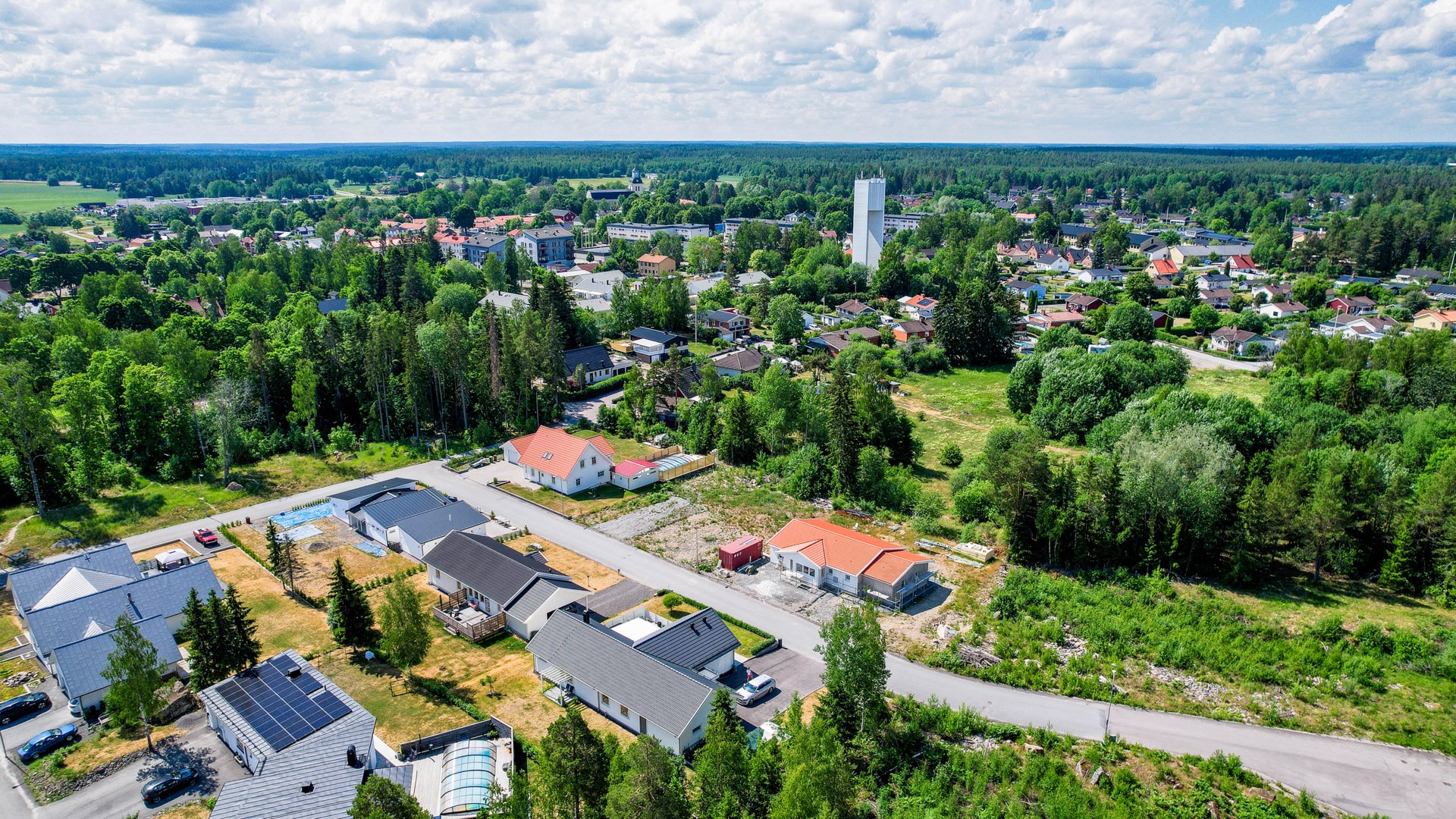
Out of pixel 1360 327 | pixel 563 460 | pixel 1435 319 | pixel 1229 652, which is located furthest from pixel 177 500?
pixel 1435 319

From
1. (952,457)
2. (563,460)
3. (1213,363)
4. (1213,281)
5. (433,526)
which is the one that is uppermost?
(1213,281)

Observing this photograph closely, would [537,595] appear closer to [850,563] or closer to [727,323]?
[850,563]

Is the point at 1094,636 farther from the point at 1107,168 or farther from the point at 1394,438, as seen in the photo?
the point at 1107,168

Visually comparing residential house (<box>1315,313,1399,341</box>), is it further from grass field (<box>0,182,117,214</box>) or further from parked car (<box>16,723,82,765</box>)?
grass field (<box>0,182,117,214</box>)

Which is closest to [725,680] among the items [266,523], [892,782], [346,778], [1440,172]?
[892,782]

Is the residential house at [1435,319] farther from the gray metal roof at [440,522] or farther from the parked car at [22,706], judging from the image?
the parked car at [22,706]

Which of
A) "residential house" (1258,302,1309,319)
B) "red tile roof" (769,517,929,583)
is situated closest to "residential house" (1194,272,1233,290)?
"residential house" (1258,302,1309,319)

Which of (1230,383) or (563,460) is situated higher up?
(1230,383)
